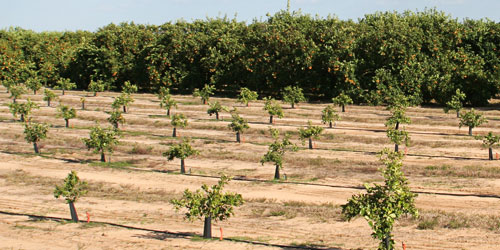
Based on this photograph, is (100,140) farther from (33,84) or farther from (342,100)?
(33,84)

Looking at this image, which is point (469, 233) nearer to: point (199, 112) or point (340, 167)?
point (340, 167)

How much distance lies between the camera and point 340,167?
35219 millimetres

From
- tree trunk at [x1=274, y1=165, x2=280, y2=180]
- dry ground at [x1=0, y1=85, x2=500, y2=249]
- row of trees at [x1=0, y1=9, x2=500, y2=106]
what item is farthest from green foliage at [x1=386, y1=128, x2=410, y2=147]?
row of trees at [x1=0, y1=9, x2=500, y2=106]

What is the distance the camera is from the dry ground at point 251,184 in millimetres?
23078

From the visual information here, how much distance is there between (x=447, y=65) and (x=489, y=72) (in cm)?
413

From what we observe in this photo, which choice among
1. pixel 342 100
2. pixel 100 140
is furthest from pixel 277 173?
pixel 342 100

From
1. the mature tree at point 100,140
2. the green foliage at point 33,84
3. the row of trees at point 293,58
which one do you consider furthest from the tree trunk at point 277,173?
the green foliage at point 33,84

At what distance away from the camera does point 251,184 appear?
31.6 m

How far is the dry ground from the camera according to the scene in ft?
75.7

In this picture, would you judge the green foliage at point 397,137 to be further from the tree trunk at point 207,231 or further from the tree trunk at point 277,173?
the tree trunk at point 207,231

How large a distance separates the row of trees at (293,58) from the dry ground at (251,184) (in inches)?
297

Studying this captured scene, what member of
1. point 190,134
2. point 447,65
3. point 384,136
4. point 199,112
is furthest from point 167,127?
point 447,65

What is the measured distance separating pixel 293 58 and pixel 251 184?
35628 millimetres

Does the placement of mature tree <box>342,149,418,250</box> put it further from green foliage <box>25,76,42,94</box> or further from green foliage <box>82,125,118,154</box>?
green foliage <box>25,76,42,94</box>
